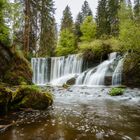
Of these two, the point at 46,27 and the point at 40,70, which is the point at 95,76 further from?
the point at 46,27

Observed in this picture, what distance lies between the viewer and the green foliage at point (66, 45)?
122 ft

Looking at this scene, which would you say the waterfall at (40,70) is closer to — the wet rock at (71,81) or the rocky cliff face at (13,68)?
the wet rock at (71,81)

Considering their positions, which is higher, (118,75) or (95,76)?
(118,75)

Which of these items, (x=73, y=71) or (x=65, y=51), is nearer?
(x=73, y=71)

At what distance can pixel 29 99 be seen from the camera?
811cm

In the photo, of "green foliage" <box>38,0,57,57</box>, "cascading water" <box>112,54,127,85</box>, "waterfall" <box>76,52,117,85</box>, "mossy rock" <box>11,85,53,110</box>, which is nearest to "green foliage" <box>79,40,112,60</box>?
"waterfall" <box>76,52,117,85</box>

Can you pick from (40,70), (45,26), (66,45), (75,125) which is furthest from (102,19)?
(75,125)

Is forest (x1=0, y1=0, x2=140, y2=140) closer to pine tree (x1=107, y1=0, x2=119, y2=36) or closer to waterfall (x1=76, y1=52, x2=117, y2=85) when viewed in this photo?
waterfall (x1=76, y1=52, x2=117, y2=85)

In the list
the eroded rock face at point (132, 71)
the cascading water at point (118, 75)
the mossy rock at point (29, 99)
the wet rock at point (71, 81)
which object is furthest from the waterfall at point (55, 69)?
the mossy rock at point (29, 99)

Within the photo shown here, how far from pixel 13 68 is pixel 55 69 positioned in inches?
473

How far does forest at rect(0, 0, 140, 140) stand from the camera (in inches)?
234

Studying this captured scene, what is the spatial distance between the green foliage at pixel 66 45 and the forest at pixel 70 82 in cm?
17

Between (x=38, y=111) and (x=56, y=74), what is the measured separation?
20.0 metres

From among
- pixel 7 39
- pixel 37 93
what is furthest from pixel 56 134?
pixel 7 39
